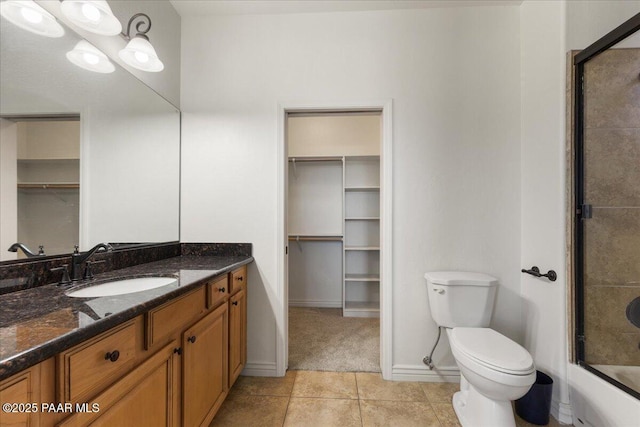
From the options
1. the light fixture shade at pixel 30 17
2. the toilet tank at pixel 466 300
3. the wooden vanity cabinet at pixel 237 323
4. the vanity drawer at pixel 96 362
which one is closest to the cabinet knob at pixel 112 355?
the vanity drawer at pixel 96 362

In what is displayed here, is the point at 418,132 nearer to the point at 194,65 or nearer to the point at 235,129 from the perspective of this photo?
the point at 235,129

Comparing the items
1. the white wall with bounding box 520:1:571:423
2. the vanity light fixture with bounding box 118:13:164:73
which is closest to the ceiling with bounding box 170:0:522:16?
the white wall with bounding box 520:1:571:423

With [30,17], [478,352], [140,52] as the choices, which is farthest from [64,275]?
[478,352]

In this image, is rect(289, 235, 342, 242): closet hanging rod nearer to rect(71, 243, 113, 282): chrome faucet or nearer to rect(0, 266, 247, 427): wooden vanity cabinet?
rect(0, 266, 247, 427): wooden vanity cabinet

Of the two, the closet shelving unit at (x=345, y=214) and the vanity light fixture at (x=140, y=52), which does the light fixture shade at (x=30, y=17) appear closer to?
the vanity light fixture at (x=140, y=52)

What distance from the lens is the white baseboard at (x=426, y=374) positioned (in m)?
1.85

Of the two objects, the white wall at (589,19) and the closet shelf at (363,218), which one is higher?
the white wall at (589,19)

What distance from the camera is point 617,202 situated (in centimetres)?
142

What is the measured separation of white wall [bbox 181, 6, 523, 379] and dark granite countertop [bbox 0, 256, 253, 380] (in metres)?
0.88

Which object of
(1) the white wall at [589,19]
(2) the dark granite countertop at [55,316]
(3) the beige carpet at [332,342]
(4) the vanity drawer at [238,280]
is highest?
(1) the white wall at [589,19]

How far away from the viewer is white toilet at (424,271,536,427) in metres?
1.21

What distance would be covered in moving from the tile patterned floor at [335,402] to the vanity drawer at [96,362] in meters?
0.99

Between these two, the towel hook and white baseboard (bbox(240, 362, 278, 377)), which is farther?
white baseboard (bbox(240, 362, 278, 377))

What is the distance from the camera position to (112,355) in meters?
0.75
